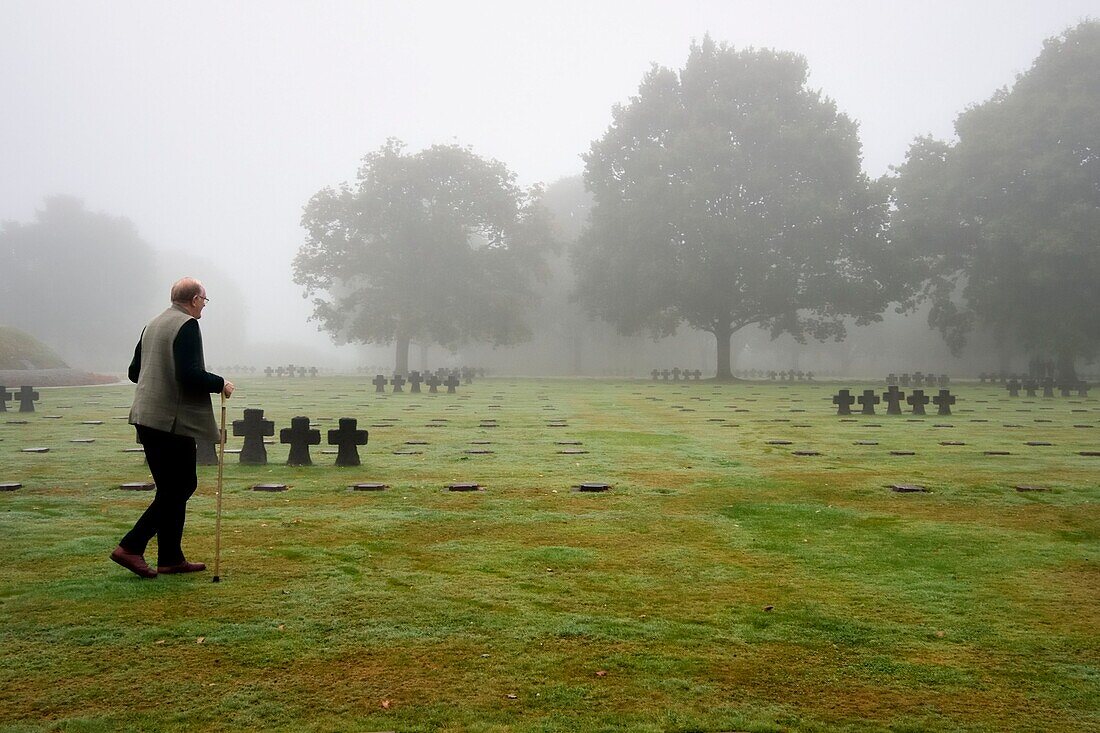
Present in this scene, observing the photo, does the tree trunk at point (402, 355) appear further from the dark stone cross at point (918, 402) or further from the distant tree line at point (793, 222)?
the dark stone cross at point (918, 402)

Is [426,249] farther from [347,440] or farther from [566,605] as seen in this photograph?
[566,605]

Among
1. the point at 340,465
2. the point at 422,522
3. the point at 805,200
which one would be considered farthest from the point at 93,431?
the point at 805,200

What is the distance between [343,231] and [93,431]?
4026cm

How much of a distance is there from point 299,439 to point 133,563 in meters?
5.80

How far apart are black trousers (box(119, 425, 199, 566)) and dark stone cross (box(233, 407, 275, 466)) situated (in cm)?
539

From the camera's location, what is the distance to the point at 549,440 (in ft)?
49.3

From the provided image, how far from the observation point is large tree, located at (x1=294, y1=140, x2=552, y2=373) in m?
53.1

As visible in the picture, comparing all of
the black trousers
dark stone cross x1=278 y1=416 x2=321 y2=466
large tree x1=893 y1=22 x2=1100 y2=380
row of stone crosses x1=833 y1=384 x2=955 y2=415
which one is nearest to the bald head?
the black trousers

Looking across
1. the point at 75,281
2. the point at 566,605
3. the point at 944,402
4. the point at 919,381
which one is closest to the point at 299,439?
the point at 566,605

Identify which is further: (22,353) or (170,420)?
(22,353)

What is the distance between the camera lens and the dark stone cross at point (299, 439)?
11.4m

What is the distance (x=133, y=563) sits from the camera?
Answer: 5.70 m

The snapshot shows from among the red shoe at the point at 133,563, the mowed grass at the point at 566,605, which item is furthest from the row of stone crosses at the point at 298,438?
the red shoe at the point at 133,563

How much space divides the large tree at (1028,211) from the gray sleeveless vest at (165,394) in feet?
138
